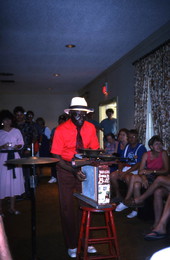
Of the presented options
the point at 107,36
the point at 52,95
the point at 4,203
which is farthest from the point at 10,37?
the point at 52,95

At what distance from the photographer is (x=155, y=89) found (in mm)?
5230

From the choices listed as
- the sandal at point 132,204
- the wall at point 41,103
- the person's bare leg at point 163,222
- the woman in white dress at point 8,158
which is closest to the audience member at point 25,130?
the woman in white dress at point 8,158

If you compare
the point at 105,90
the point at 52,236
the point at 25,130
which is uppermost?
the point at 105,90

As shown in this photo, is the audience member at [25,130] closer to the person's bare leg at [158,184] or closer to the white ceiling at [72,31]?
the white ceiling at [72,31]

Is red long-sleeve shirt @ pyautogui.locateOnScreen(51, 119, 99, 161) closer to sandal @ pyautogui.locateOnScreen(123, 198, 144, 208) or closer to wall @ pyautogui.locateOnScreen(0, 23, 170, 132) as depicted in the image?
sandal @ pyautogui.locateOnScreen(123, 198, 144, 208)

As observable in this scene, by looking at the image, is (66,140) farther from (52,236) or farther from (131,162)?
(131,162)

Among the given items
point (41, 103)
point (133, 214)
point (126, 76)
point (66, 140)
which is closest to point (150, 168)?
point (133, 214)

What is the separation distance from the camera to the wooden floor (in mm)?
2982

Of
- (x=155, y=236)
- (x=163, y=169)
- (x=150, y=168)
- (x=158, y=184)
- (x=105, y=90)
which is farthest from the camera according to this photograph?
(x=105, y=90)

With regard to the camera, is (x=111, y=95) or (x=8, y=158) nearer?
(x=8, y=158)

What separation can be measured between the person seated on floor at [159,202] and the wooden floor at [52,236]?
101mm

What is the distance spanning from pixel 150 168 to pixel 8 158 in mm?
2212

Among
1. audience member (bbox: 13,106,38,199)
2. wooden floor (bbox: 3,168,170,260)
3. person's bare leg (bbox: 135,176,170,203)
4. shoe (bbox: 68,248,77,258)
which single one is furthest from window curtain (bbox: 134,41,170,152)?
shoe (bbox: 68,248,77,258)

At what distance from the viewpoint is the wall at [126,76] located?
5301 mm
